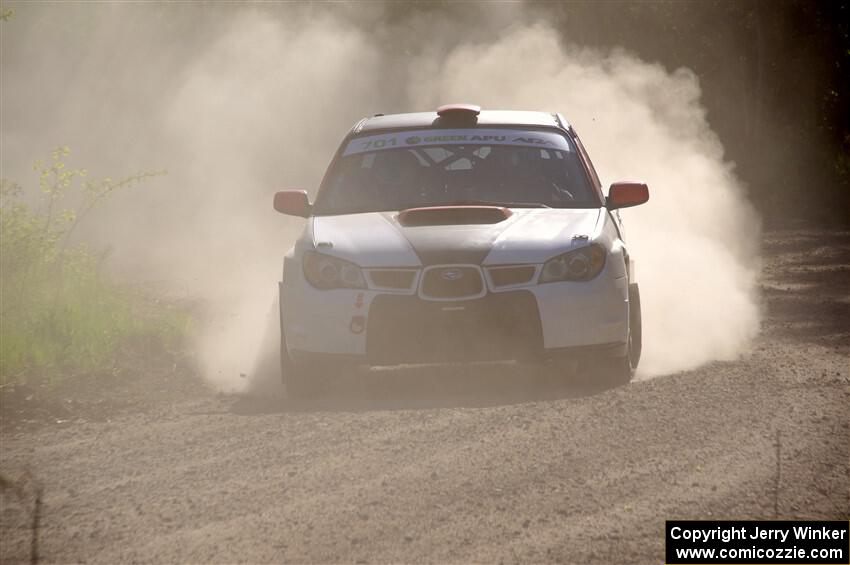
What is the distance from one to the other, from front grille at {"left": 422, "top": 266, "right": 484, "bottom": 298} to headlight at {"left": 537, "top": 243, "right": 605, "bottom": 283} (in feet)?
1.19

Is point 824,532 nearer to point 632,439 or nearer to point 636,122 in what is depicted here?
point 632,439

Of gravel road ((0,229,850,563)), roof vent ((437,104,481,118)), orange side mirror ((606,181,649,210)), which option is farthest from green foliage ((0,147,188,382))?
orange side mirror ((606,181,649,210))

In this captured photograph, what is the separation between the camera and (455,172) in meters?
9.06

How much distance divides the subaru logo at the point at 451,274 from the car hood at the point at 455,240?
0.05m

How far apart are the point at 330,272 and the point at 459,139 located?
5.71 feet

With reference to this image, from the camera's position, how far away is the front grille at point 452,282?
7.78 meters

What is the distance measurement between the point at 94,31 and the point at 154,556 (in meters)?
22.2

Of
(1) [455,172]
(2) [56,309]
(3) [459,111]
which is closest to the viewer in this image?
(1) [455,172]

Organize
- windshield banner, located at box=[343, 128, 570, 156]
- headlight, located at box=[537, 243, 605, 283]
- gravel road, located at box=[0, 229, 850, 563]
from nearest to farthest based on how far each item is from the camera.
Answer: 1. gravel road, located at box=[0, 229, 850, 563]
2. headlight, located at box=[537, 243, 605, 283]
3. windshield banner, located at box=[343, 128, 570, 156]

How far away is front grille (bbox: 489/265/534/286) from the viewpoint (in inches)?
308
